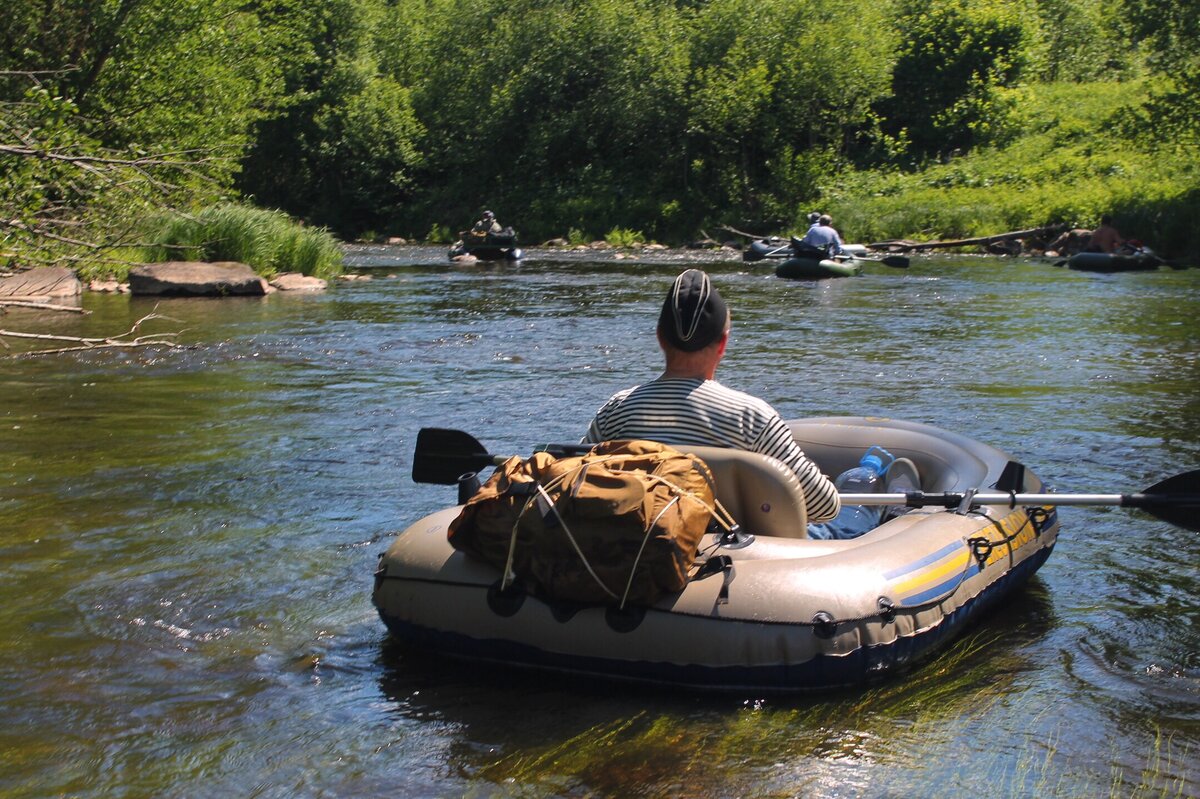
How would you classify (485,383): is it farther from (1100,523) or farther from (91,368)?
(1100,523)

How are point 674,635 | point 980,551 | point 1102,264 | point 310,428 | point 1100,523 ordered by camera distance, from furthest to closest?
1. point 1102,264
2. point 310,428
3. point 1100,523
4. point 980,551
5. point 674,635

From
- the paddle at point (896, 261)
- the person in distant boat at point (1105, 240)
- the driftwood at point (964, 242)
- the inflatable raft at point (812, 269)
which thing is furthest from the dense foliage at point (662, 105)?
the inflatable raft at point (812, 269)

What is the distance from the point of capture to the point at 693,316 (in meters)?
4.48

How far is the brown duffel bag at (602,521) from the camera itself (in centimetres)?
411

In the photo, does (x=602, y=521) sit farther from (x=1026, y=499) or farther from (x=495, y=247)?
(x=495, y=247)

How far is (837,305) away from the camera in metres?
17.9

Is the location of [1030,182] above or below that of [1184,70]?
below

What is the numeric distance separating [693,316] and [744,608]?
3.17 ft

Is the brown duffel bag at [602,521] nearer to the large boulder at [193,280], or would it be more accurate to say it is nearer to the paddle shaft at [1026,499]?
the paddle shaft at [1026,499]

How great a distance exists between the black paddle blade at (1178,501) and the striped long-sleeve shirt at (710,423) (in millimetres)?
1440

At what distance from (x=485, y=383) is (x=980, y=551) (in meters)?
6.62

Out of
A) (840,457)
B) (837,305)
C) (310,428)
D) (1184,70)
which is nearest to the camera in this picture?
(840,457)

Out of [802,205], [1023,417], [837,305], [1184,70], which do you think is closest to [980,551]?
[1023,417]

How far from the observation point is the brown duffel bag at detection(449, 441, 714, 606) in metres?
4.11
